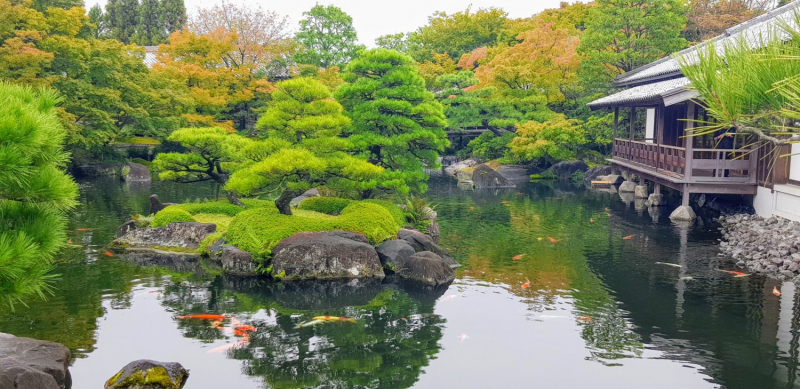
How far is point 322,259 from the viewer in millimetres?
14008

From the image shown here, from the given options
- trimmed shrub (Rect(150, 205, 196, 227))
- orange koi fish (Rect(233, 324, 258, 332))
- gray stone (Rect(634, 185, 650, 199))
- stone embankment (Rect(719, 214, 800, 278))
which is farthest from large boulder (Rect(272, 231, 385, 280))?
gray stone (Rect(634, 185, 650, 199))

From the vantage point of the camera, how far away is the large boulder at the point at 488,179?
3347cm

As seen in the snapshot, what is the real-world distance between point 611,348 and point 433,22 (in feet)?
146

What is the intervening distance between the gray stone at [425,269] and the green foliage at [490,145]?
2435 centimetres

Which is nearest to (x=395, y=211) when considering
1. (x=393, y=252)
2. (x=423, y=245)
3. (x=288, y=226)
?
(x=423, y=245)

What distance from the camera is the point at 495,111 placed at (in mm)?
38000

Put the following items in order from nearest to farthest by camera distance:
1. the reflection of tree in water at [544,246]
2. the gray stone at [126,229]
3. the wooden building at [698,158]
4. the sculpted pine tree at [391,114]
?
1. the reflection of tree in water at [544,246]
2. the gray stone at [126,229]
3. the wooden building at [698,158]
4. the sculpted pine tree at [391,114]

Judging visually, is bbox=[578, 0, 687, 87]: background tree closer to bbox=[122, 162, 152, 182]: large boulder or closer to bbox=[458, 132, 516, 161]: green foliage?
bbox=[458, 132, 516, 161]: green foliage

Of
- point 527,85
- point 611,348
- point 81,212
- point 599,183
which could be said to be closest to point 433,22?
point 527,85

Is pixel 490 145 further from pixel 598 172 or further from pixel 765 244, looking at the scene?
pixel 765 244

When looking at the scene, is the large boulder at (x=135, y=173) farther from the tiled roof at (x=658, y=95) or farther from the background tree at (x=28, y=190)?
the background tree at (x=28, y=190)

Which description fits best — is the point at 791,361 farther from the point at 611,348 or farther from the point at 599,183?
the point at 599,183

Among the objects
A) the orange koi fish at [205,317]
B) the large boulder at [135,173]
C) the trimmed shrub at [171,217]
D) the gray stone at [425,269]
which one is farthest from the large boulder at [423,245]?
the large boulder at [135,173]

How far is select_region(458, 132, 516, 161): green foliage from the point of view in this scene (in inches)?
1499
